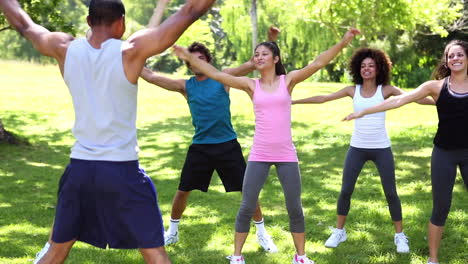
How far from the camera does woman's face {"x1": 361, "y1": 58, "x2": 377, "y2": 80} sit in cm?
610

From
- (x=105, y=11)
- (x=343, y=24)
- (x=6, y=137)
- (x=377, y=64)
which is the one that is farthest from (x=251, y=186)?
(x=343, y=24)

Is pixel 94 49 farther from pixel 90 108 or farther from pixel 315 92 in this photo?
pixel 315 92

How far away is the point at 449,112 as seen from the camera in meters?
5.20

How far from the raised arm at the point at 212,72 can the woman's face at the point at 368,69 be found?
1.38m

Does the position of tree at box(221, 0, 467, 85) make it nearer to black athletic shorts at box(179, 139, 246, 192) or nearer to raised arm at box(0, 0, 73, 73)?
black athletic shorts at box(179, 139, 246, 192)

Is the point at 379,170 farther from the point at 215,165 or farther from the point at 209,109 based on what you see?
the point at 209,109

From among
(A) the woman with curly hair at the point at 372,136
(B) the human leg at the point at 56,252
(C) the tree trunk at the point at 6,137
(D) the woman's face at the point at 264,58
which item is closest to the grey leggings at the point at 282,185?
(D) the woman's face at the point at 264,58

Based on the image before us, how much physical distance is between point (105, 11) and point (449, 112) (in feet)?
9.89

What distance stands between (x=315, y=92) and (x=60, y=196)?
86.6 ft

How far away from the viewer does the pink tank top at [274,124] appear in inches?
206

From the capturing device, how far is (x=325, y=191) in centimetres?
912

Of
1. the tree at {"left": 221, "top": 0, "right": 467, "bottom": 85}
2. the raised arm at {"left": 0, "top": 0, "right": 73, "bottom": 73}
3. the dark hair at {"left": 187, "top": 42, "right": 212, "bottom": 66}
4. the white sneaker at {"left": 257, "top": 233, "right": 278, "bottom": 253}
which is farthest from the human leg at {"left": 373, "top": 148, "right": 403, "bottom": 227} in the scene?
the tree at {"left": 221, "top": 0, "right": 467, "bottom": 85}

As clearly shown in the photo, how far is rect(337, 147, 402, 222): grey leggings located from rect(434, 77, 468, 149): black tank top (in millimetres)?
814

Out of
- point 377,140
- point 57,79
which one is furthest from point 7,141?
point 57,79
